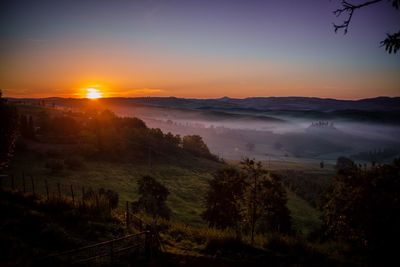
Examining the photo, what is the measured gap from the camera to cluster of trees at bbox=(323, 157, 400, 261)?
1421cm

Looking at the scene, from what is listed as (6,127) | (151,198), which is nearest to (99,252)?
(6,127)

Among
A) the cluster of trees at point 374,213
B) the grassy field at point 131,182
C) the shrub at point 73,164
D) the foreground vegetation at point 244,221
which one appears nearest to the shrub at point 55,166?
the grassy field at point 131,182

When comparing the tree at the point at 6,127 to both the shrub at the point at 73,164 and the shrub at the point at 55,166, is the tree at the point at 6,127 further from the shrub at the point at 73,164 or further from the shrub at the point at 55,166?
the shrub at the point at 73,164

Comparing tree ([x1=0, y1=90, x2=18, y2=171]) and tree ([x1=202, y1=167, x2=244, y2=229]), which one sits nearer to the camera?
tree ([x1=0, y1=90, x2=18, y2=171])

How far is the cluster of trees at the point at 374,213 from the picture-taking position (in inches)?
559

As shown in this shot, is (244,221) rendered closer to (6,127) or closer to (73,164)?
(6,127)

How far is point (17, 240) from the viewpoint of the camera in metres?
15.1

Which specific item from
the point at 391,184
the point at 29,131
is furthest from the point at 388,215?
the point at 29,131

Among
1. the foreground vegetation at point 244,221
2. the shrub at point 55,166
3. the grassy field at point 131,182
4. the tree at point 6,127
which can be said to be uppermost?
the tree at point 6,127

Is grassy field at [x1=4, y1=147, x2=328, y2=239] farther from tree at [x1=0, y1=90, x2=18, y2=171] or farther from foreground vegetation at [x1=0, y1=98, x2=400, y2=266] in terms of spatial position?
tree at [x1=0, y1=90, x2=18, y2=171]

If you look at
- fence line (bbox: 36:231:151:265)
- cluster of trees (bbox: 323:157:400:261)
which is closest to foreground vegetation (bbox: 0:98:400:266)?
cluster of trees (bbox: 323:157:400:261)

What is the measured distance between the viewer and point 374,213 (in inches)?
585

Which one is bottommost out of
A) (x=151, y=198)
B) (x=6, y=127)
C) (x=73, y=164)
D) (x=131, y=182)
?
(x=131, y=182)

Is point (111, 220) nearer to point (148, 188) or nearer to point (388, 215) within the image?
point (388, 215)
